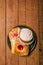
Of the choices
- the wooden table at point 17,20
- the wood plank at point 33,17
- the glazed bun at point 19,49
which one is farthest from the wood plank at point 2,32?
the wood plank at point 33,17

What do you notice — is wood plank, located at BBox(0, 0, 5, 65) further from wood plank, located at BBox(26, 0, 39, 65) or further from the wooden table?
wood plank, located at BBox(26, 0, 39, 65)

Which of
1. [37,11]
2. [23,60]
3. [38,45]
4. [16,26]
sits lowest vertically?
[23,60]

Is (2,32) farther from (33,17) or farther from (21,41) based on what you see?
(33,17)

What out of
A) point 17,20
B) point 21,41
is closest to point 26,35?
point 21,41

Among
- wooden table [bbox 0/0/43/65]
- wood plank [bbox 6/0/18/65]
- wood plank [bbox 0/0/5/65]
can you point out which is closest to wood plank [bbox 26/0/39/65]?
wooden table [bbox 0/0/43/65]

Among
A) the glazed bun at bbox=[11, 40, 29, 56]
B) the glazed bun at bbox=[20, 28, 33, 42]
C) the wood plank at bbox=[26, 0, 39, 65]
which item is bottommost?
the glazed bun at bbox=[11, 40, 29, 56]

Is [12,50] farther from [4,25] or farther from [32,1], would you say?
[32,1]

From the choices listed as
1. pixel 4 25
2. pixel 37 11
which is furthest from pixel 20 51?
pixel 37 11

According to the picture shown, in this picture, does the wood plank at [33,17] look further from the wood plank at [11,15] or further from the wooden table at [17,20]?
the wood plank at [11,15]
